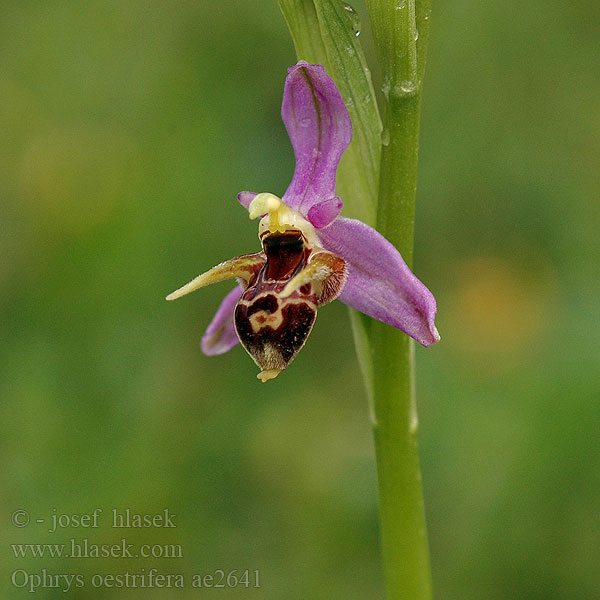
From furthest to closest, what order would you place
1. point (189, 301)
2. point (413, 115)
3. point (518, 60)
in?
point (518, 60), point (189, 301), point (413, 115)

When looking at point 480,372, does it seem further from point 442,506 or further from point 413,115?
point 413,115

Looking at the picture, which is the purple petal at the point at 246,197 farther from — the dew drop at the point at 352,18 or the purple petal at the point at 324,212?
the dew drop at the point at 352,18

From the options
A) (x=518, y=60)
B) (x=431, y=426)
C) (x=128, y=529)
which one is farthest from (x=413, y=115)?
(x=518, y=60)

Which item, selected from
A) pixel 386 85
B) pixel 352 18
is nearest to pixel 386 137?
pixel 386 85

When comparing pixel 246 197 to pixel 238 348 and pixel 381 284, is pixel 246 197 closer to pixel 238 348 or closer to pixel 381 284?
pixel 381 284

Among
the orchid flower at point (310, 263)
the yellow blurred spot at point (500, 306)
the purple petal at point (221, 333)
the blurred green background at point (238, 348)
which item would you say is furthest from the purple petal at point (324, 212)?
the yellow blurred spot at point (500, 306)

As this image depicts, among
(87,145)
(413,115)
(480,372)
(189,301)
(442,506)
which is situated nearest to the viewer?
(413,115)

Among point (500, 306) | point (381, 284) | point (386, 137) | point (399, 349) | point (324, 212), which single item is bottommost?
point (399, 349)

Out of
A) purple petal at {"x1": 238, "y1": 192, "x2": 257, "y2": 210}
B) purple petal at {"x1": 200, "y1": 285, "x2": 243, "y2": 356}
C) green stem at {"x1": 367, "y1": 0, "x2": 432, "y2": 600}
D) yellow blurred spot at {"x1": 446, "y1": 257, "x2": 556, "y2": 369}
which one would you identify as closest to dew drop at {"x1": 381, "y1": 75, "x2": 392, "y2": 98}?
green stem at {"x1": 367, "y1": 0, "x2": 432, "y2": 600}
